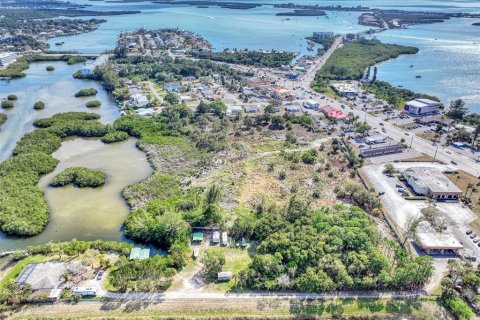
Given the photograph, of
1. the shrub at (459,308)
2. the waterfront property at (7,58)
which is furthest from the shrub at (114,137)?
the waterfront property at (7,58)

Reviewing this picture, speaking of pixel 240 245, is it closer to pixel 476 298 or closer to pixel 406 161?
pixel 476 298

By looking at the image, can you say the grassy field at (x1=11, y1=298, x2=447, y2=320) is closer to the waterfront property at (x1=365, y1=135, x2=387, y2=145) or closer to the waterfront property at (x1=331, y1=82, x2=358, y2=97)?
the waterfront property at (x1=365, y1=135, x2=387, y2=145)

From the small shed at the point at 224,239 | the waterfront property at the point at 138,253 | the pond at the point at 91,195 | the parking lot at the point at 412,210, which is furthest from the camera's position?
the pond at the point at 91,195

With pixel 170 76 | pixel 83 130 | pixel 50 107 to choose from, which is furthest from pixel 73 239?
pixel 170 76

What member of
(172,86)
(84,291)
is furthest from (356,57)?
(84,291)

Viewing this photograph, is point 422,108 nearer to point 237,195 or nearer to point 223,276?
point 237,195

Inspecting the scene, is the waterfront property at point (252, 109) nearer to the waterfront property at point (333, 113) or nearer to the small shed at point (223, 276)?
the waterfront property at point (333, 113)
